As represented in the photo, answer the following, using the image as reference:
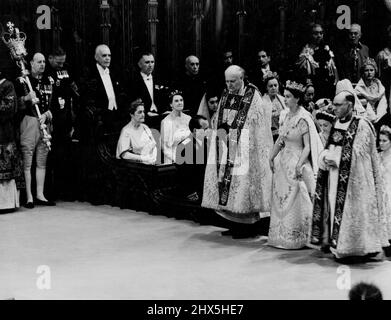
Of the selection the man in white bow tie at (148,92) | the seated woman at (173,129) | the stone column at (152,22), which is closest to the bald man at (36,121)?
the man in white bow tie at (148,92)

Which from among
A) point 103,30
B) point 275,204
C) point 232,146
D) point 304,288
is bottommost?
point 304,288

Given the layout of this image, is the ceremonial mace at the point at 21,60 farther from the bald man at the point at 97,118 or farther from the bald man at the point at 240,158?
the bald man at the point at 240,158

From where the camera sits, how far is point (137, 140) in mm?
9609

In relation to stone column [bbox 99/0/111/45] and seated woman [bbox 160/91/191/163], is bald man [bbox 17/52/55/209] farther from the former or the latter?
stone column [bbox 99/0/111/45]

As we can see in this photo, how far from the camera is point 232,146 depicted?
791 centimetres

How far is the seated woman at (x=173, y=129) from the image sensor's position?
9680mm

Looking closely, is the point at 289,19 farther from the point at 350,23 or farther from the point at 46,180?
the point at 46,180

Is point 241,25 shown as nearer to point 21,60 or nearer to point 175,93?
point 175,93

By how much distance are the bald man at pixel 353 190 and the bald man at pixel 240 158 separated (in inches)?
37.6

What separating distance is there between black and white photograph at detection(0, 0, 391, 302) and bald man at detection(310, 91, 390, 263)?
1cm

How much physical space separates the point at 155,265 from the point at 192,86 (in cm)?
410

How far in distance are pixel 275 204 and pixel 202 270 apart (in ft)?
3.66

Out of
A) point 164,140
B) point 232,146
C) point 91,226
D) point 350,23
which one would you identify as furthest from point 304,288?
point 350,23

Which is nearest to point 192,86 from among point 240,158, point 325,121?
point 240,158
